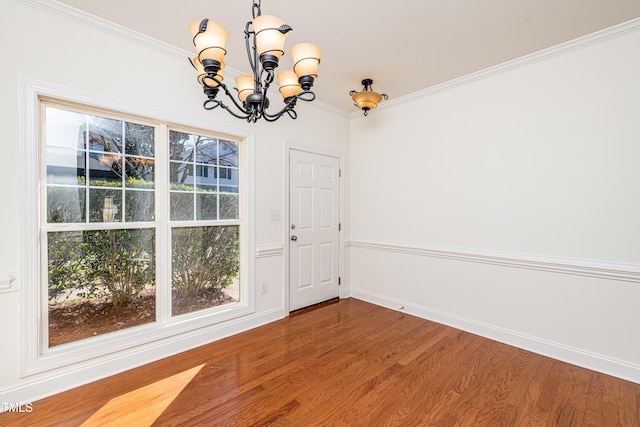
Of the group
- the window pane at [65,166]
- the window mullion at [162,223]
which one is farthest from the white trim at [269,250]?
the window pane at [65,166]

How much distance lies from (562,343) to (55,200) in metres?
4.22

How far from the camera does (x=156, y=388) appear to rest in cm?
209

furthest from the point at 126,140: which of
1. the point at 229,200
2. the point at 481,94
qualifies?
the point at 481,94

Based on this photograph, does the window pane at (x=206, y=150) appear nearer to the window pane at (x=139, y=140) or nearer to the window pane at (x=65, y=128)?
the window pane at (x=139, y=140)

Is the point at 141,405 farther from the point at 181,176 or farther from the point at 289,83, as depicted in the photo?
the point at 289,83

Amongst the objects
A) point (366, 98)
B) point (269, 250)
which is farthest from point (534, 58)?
point (269, 250)

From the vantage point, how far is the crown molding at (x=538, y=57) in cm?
219

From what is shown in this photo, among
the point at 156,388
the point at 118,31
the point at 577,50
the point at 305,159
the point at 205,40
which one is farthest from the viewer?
the point at 305,159

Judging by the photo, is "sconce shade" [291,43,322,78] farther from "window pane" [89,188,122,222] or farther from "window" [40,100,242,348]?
"window pane" [89,188,122,222]

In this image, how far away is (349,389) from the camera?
209 cm

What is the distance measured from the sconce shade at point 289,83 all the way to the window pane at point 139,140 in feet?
4.73

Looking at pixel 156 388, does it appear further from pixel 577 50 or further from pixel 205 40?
pixel 577 50

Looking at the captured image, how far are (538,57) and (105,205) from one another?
12.8 ft

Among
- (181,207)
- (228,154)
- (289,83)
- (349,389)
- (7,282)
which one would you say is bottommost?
(349,389)
